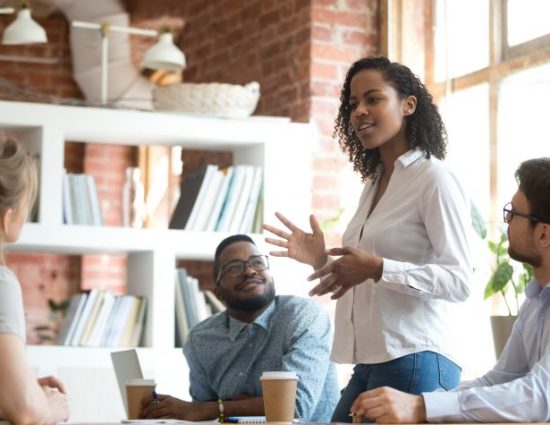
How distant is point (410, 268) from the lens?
2.57m

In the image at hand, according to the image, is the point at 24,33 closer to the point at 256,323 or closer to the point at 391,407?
the point at 256,323

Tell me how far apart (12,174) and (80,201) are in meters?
2.66

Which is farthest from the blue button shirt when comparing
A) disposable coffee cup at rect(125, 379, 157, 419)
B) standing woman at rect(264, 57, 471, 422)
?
disposable coffee cup at rect(125, 379, 157, 419)

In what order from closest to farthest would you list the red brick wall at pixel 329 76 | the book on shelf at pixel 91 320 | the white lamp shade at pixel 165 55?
the book on shelf at pixel 91 320, the red brick wall at pixel 329 76, the white lamp shade at pixel 165 55

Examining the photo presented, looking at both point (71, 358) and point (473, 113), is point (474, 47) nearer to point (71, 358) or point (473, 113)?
point (473, 113)

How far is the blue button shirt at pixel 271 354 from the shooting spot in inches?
128

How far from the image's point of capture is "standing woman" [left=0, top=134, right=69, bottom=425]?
6.38ft

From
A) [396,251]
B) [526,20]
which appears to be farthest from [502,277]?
[396,251]

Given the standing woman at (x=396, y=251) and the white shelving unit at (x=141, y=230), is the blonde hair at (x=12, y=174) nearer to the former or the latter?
Result: the standing woman at (x=396, y=251)

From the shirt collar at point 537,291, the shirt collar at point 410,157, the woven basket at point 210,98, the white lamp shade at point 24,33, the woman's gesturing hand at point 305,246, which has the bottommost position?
the shirt collar at point 537,291

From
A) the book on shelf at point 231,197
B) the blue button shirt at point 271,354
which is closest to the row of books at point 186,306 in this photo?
the book on shelf at point 231,197

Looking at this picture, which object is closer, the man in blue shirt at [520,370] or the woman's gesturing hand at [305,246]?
the man in blue shirt at [520,370]

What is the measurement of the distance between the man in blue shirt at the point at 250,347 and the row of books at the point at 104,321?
45.5 inches

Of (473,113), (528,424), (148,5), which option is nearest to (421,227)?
(528,424)
